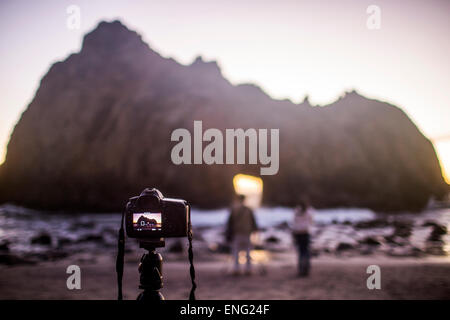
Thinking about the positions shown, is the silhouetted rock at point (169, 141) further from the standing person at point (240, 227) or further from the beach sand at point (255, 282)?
the standing person at point (240, 227)

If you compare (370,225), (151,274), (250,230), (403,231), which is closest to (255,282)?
(250,230)

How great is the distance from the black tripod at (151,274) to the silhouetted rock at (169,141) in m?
54.2

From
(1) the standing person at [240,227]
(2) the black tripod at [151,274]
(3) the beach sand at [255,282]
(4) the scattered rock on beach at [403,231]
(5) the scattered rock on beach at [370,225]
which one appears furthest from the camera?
(5) the scattered rock on beach at [370,225]

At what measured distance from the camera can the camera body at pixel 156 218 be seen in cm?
273

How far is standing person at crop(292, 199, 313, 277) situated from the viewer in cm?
920

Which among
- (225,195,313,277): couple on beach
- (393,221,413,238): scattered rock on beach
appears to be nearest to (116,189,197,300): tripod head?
(225,195,313,277): couple on beach

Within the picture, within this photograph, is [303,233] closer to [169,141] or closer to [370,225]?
[370,225]

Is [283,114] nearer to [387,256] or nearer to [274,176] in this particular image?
[274,176]

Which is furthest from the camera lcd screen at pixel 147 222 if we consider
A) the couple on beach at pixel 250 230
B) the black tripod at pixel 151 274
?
the couple on beach at pixel 250 230

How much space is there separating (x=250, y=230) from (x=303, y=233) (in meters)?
1.46

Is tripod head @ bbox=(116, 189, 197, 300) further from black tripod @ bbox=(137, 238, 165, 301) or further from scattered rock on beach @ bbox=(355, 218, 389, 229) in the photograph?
scattered rock on beach @ bbox=(355, 218, 389, 229)

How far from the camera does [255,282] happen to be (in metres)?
8.31

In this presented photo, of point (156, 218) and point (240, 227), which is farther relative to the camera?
point (240, 227)

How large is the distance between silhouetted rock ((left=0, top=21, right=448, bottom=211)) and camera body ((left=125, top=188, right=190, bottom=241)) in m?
54.3
